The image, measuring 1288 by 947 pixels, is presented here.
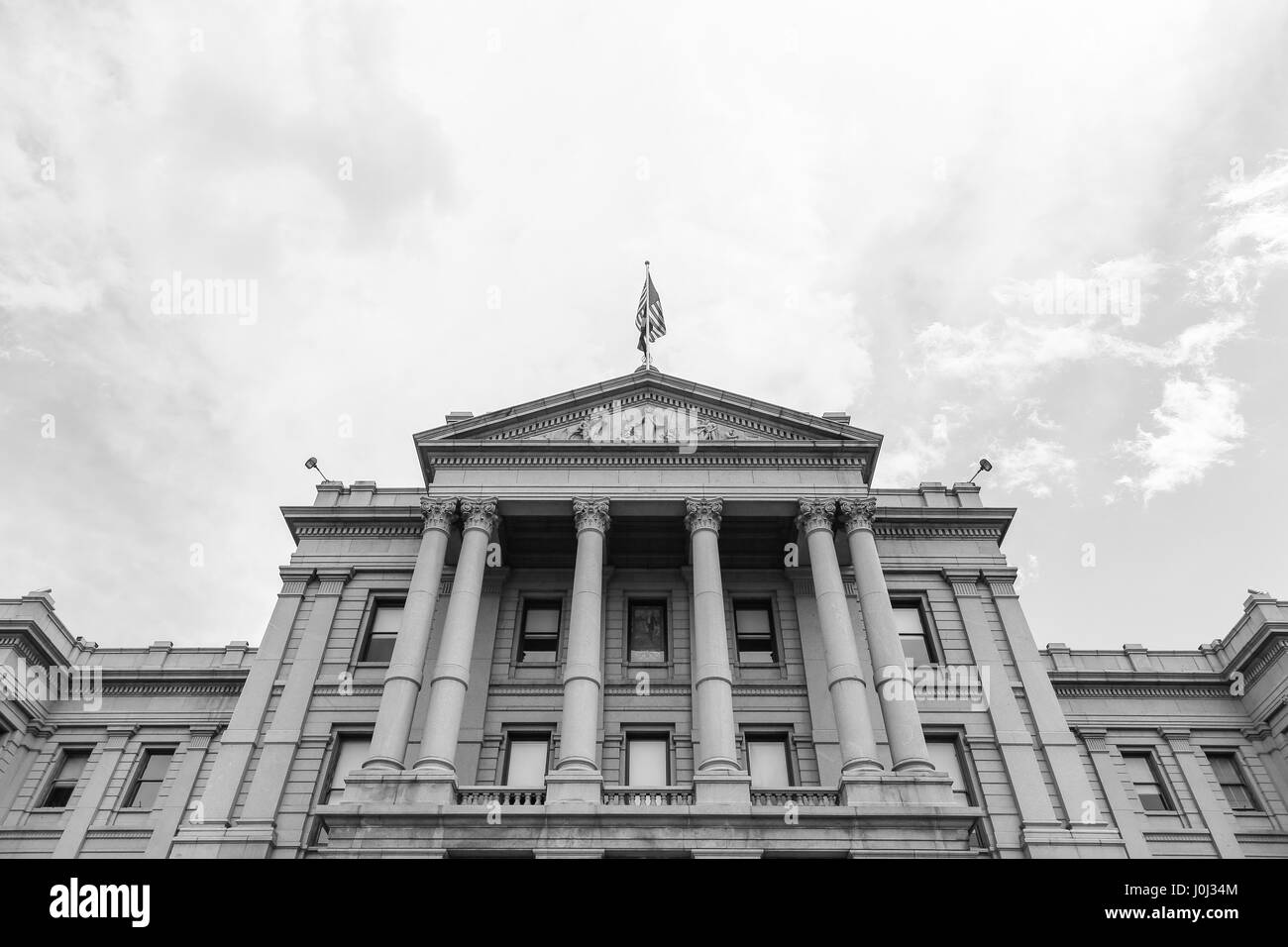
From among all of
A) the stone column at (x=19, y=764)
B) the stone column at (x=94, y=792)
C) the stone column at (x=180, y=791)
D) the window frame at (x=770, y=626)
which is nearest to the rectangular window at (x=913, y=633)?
the window frame at (x=770, y=626)

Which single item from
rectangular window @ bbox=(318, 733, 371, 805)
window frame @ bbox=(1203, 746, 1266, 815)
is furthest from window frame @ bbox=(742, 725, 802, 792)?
window frame @ bbox=(1203, 746, 1266, 815)

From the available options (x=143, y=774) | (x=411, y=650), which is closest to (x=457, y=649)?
(x=411, y=650)

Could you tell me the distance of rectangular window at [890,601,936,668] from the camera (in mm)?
27828

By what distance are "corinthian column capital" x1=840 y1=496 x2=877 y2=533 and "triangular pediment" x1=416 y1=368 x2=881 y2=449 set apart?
7.13 feet

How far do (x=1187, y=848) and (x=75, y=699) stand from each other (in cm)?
3838

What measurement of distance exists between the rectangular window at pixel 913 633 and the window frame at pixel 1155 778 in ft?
30.9

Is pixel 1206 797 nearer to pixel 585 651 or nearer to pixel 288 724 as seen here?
pixel 585 651

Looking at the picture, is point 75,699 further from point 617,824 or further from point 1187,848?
point 1187,848

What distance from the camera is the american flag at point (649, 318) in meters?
32.4

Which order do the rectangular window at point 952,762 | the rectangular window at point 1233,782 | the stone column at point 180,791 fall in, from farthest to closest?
the rectangular window at point 1233,782 → the stone column at point 180,791 → the rectangular window at point 952,762

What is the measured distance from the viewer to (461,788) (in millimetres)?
21578

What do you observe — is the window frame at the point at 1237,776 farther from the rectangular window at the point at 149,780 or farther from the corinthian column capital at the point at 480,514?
the rectangular window at the point at 149,780

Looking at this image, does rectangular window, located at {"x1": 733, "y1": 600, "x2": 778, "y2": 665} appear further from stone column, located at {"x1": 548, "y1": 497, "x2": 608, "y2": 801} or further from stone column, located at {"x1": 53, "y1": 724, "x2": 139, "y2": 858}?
stone column, located at {"x1": 53, "y1": 724, "x2": 139, "y2": 858}
